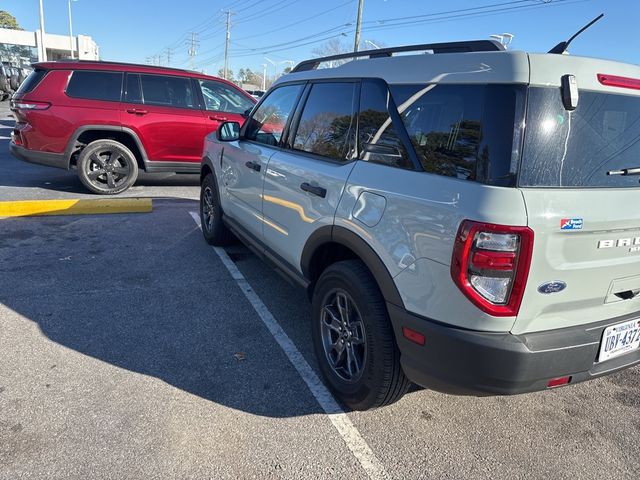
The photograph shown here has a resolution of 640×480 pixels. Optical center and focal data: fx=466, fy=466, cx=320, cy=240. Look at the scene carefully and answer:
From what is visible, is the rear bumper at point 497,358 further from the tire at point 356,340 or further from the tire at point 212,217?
the tire at point 212,217

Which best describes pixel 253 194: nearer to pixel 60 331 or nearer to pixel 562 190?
pixel 60 331

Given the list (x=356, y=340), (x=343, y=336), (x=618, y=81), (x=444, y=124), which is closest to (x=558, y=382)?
(x=356, y=340)

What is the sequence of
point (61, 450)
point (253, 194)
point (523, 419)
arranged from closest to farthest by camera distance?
point (61, 450)
point (523, 419)
point (253, 194)

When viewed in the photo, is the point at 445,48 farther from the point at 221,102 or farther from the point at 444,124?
the point at 221,102

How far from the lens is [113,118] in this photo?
732cm

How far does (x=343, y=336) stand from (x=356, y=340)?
128 millimetres

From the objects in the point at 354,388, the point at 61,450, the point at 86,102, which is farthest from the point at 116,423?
the point at 86,102

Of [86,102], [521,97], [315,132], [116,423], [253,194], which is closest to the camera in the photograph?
[521,97]

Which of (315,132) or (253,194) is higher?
(315,132)

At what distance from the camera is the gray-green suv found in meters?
1.93

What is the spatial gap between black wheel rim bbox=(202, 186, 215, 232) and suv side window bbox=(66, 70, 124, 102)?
10.5ft

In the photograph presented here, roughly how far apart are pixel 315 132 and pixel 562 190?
5.65 feet

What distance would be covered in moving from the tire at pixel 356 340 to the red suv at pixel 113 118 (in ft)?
18.7

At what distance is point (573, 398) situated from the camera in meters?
2.99
